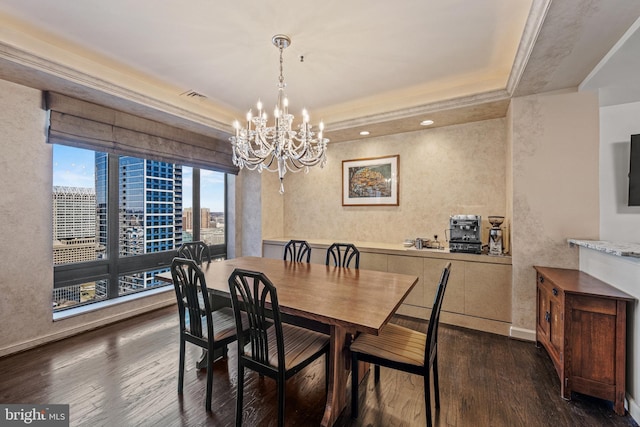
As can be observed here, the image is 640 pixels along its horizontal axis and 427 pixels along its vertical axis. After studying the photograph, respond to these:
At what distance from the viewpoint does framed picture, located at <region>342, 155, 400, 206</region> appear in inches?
165

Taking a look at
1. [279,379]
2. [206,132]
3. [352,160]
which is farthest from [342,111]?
[279,379]

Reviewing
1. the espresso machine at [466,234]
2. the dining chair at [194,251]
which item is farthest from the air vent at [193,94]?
the espresso machine at [466,234]

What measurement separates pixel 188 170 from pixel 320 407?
12.7ft

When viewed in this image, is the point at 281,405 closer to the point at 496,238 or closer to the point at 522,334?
the point at 522,334

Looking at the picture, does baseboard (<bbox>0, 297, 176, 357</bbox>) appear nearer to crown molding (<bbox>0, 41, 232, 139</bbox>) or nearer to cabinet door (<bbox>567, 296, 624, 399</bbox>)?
crown molding (<bbox>0, 41, 232, 139</bbox>)

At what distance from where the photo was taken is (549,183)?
276 centimetres

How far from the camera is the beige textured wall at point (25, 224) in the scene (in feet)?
8.52

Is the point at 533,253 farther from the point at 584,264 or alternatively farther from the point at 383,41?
the point at 383,41

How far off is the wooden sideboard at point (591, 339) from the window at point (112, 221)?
14.9 ft

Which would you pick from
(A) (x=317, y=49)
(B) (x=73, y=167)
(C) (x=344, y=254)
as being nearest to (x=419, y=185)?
(C) (x=344, y=254)

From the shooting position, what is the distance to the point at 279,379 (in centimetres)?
161

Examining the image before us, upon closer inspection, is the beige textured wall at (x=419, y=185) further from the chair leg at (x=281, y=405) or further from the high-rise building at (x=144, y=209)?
the chair leg at (x=281, y=405)

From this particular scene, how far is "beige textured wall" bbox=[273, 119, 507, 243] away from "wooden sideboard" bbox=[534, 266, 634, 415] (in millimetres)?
1646

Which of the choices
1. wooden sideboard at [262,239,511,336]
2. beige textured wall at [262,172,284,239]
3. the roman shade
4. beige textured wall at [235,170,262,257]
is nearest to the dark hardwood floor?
wooden sideboard at [262,239,511,336]
